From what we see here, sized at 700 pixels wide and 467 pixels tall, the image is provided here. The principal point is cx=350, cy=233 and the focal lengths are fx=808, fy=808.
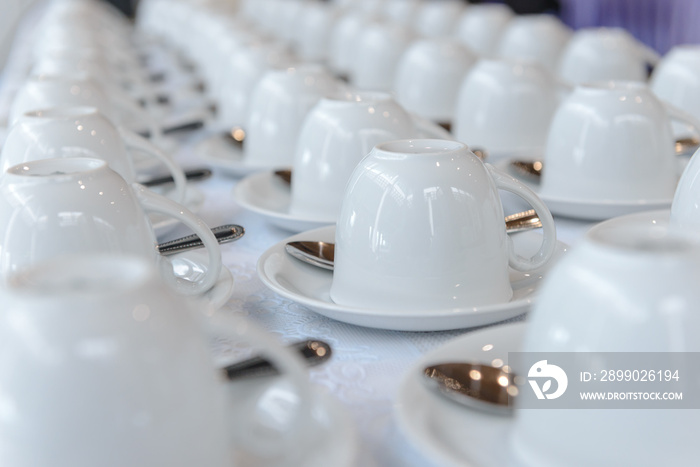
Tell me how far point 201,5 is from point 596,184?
182 centimetres

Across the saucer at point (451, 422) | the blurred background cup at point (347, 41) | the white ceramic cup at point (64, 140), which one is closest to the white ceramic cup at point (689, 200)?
the saucer at point (451, 422)

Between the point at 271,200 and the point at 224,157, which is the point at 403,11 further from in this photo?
the point at 271,200

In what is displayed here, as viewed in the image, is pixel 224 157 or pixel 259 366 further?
pixel 224 157

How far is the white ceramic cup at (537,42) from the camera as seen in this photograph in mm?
1350

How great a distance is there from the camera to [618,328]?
11.5 inches

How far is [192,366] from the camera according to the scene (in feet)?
0.90

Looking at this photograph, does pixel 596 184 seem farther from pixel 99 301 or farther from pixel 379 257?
pixel 99 301

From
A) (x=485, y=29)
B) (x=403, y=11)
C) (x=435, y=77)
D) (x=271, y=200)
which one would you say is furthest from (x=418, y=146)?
(x=403, y=11)

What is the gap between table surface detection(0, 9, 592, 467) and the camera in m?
0.35

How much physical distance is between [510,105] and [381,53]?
1.78ft

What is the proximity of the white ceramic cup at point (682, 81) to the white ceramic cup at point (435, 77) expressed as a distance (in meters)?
0.28

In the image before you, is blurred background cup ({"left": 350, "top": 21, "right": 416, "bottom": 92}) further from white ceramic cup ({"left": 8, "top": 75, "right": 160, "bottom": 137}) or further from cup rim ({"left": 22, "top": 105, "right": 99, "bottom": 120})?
cup rim ({"left": 22, "top": 105, "right": 99, "bottom": 120})

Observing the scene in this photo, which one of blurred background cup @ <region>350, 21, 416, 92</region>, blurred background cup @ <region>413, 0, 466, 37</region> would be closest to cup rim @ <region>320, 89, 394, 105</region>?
blurred background cup @ <region>350, 21, 416, 92</region>

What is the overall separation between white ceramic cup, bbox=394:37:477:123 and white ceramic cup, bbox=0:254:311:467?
0.86 m
